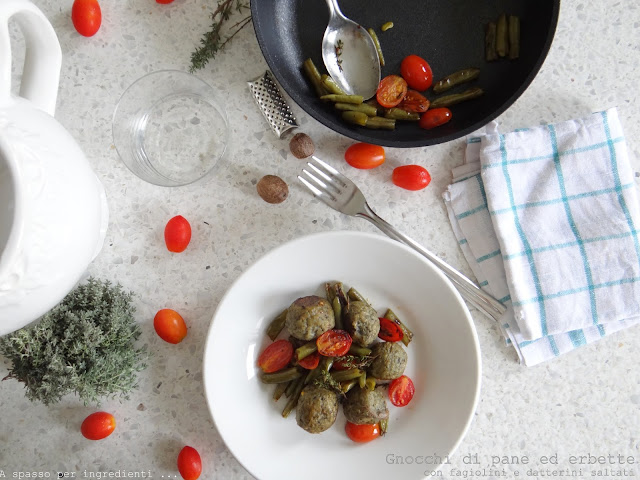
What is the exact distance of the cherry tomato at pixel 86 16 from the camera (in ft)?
3.80

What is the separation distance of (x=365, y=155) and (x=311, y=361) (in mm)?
453

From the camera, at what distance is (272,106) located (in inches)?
46.2

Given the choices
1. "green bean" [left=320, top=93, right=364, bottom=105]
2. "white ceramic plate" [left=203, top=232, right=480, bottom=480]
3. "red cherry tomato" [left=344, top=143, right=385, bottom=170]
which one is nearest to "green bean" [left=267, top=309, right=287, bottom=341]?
"white ceramic plate" [left=203, top=232, right=480, bottom=480]

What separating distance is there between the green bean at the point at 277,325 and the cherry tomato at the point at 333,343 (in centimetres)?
10

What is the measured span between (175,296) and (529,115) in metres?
0.90

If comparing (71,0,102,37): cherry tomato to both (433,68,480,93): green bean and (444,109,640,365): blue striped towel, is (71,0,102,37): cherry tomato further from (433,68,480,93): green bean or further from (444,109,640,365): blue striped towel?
(444,109,640,365): blue striped towel

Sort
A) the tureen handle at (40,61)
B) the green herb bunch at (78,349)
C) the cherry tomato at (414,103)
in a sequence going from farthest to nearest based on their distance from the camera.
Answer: the cherry tomato at (414,103), the green herb bunch at (78,349), the tureen handle at (40,61)

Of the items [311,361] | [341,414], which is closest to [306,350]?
[311,361]

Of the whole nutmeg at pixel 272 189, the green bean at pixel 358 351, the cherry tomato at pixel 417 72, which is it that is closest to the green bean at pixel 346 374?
the green bean at pixel 358 351

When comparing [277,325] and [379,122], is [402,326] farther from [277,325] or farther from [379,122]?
[379,122]

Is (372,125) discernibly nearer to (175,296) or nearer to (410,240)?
(410,240)

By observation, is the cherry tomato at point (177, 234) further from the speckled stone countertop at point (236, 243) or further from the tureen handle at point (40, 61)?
the tureen handle at point (40, 61)

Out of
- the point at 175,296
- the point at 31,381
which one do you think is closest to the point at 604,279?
the point at 175,296

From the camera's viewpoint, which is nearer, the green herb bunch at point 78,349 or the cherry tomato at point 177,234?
the green herb bunch at point 78,349
